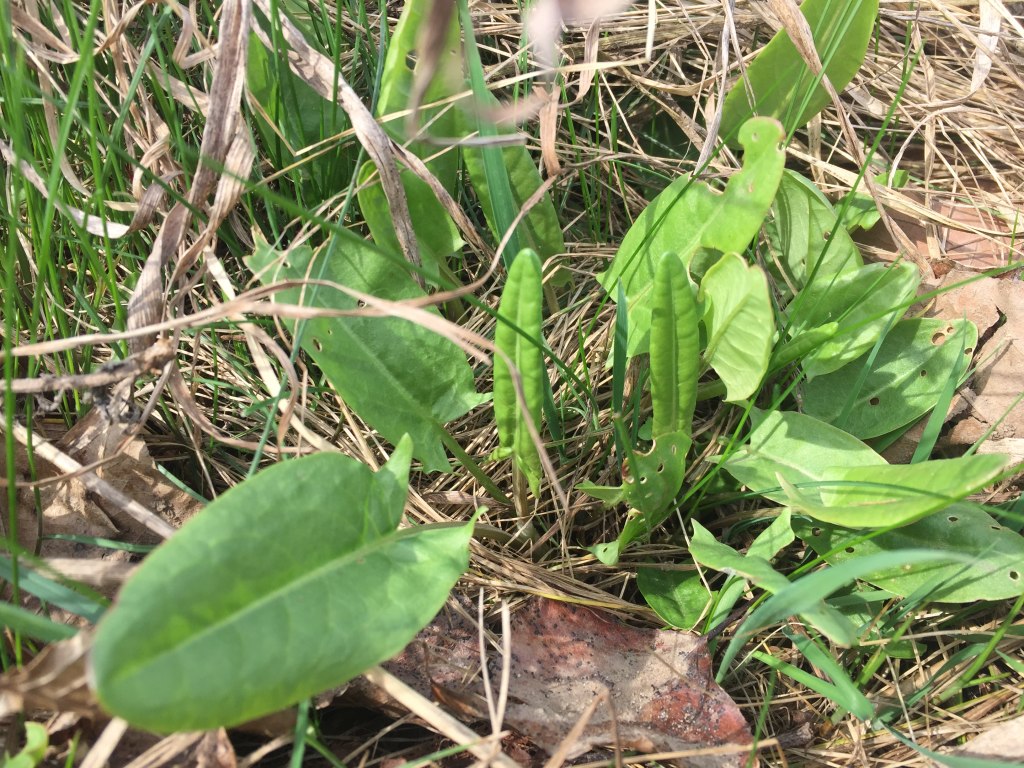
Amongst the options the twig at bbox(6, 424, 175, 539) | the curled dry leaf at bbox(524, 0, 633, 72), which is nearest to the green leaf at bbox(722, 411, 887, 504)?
the curled dry leaf at bbox(524, 0, 633, 72)

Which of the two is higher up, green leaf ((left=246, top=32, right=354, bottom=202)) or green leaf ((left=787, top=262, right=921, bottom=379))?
green leaf ((left=246, top=32, right=354, bottom=202))

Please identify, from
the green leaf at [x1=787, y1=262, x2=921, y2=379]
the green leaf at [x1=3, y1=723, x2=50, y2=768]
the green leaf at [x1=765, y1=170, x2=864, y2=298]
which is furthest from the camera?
the green leaf at [x1=765, y1=170, x2=864, y2=298]

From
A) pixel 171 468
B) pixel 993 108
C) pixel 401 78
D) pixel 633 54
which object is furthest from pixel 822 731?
pixel 993 108

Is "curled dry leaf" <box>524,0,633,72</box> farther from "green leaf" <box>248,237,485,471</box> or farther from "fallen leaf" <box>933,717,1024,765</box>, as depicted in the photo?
"fallen leaf" <box>933,717,1024,765</box>

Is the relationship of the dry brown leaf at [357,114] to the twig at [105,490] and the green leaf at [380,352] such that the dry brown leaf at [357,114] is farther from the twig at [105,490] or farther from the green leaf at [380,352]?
the twig at [105,490]

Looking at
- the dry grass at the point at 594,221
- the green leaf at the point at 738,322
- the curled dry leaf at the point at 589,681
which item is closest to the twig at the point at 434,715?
the curled dry leaf at the point at 589,681

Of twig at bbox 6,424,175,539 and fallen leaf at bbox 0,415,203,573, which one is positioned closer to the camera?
twig at bbox 6,424,175,539

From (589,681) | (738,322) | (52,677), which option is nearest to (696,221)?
(738,322)
